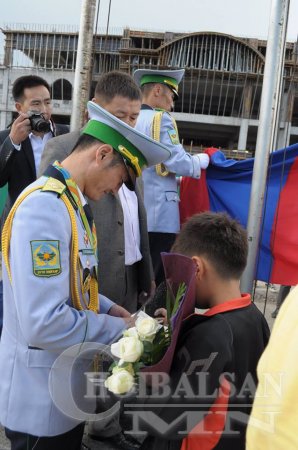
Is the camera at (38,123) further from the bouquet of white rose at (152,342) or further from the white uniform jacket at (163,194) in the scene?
the bouquet of white rose at (152,342)

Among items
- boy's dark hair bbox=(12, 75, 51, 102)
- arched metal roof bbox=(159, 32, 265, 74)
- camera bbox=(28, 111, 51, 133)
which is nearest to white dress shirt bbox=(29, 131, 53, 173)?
camera bbox=(28, 111, 51, 133)

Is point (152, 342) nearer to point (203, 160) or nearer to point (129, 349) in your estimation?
point (129, 349)

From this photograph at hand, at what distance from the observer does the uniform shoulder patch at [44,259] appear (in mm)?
1271

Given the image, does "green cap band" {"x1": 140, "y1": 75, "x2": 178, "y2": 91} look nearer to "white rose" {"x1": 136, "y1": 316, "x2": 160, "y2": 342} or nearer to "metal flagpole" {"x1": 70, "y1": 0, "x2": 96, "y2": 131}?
"metal flagpole" {"x1": 70, "y1": 0, "x2": 96, "y2": 131}

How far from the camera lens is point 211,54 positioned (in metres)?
24.6

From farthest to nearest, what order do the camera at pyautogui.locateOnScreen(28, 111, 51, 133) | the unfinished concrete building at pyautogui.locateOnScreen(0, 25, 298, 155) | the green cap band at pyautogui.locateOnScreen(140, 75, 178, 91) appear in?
1. the unfinished concrete building at pyautogui.locateOnScreen(0, 25, 298, 155)
2. the green cap band at pyautogui.locateOnScreen(140, 75, 178, 91)
3. the camera at pyautogui.locateOnScreen(28, 111, 51, 133)

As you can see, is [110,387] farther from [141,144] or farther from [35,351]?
[141,144]

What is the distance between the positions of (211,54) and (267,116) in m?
23.9

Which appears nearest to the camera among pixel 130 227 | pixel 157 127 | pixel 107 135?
pixel 107 135

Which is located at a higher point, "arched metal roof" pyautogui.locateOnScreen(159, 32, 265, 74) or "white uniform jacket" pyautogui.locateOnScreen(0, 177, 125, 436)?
"arched metal roof" pyautogui.locateOnScreen(159, 32, 265, 74)

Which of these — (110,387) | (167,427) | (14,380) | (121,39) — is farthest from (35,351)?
(121,39)

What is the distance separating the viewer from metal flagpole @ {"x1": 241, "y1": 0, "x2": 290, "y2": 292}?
8.14 ft

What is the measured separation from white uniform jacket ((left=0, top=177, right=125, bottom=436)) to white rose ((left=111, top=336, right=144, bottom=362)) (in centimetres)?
13

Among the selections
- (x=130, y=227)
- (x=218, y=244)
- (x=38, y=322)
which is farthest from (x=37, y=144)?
(x=38, y=322)
